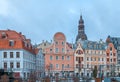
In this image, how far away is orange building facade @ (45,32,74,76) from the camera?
89.0 metres

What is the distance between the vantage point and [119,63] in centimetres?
10669

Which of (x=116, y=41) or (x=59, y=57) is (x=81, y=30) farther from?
(x=59, y=57)

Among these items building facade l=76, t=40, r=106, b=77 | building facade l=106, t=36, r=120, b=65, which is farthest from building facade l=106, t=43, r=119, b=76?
building facade l=106, t=36, r=120, b=65

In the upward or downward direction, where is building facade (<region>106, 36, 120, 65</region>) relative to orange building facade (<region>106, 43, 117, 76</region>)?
upward

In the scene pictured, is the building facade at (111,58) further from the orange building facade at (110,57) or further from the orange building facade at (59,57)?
the orange building facade at (59,57)

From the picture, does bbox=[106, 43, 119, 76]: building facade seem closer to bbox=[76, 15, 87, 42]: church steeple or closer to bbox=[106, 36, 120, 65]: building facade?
bbox=[106, 36, 120, 65]: building facade

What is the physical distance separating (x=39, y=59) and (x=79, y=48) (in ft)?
47.8

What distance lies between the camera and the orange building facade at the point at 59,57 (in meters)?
89.0

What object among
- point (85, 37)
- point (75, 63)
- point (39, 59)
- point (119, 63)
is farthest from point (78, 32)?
point (39, 59)

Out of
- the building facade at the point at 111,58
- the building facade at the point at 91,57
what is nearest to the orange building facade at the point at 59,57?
the building facade at the point at 91,57

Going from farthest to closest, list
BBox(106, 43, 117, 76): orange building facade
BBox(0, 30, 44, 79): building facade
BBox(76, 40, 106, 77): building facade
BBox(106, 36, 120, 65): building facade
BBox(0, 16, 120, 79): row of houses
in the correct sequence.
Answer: BBox(106, 36, 120, 65): building facade, BBox(106, 43, 117, 76): orange building facade, BBox(76, 40, 106, 77): building facade, BBox(0, 16, 120, 79): row of houses, BBox(0, 30, 44, 79): building facade

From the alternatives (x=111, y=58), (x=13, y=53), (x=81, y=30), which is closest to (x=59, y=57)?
(x=111, y=58)

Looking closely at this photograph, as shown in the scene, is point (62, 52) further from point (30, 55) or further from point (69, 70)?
point (30, 55)

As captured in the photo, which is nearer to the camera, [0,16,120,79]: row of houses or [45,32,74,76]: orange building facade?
[0,16,120,79]: row of houses
